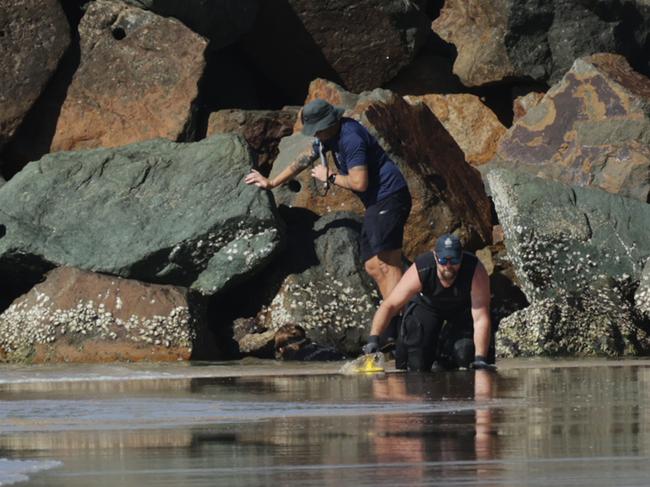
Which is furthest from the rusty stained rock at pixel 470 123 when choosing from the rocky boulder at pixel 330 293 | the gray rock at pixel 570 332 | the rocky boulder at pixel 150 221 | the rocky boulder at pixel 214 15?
the gray rock at pixel 570 332

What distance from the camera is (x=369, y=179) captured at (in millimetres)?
13773

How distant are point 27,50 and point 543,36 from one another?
211 inches

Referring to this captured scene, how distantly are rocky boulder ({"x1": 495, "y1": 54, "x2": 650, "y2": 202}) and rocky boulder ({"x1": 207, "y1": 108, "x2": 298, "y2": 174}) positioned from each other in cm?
221

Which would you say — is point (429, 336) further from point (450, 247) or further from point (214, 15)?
point (214, 15)

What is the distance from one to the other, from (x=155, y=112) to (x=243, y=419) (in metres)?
8.70

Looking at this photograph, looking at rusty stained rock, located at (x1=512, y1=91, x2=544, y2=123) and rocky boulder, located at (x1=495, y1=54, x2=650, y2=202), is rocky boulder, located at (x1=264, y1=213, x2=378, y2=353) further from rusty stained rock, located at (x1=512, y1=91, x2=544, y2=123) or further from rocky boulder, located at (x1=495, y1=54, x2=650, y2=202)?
rusty stained rock, located at (x1=512, y1=91, x2=544, y2=123)

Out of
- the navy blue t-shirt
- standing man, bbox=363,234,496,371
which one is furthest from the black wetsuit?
the navy blue t-shirt

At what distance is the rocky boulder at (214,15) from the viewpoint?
17547 mm

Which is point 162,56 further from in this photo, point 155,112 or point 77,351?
point 77,351

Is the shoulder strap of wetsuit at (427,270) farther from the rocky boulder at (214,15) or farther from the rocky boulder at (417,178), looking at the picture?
Answer: the rocky boulder at (214,15)

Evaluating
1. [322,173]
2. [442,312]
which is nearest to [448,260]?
[442,312]

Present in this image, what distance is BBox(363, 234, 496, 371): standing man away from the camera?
40.0 feet

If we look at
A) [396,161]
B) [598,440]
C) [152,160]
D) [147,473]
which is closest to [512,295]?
[396,161]

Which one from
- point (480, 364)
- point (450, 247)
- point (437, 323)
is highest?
point (450, 247)
